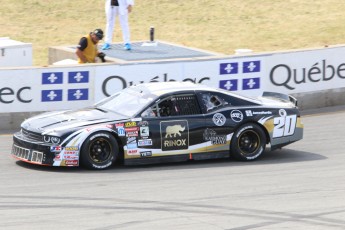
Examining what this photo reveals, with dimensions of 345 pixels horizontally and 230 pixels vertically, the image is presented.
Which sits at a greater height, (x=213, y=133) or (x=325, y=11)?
(x=325, y=11)

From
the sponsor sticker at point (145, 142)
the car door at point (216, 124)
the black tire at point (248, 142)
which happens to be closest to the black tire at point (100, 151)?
the sponsor sticker at point (145, 142)

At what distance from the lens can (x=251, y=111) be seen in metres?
16.8

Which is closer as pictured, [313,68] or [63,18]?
[313,68]

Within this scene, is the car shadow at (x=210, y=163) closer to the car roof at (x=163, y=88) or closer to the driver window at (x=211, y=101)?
the driver window at (x=211, y=101)

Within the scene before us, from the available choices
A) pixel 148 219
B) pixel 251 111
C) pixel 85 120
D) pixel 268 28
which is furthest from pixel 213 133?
pixel 268 28

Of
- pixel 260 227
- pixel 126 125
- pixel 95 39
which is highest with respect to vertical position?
pixel 95 39

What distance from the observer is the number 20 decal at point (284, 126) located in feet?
55.7

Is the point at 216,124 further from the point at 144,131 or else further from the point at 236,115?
the point at 144,131

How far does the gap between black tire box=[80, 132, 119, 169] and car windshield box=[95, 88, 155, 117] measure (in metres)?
0.62

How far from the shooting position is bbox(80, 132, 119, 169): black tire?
1555cm

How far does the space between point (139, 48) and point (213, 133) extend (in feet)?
25.6

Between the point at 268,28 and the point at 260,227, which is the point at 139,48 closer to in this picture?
the point at 268,28

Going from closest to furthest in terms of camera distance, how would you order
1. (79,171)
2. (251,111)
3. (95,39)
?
(79,171) < (251,111) < (95,39)

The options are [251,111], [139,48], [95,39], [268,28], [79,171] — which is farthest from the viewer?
[268,28]
